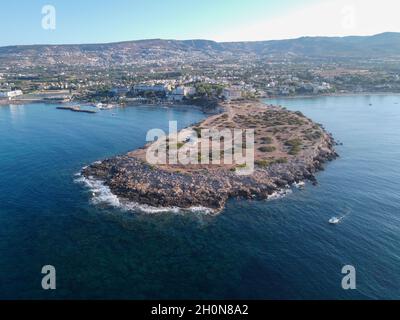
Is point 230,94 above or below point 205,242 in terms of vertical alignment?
above

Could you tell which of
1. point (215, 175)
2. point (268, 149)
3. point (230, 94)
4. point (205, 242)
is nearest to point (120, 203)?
point (205, 242)

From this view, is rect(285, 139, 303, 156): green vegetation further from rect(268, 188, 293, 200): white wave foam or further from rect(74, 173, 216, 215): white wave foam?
rect(74, 173, 216, 215): white wave foam

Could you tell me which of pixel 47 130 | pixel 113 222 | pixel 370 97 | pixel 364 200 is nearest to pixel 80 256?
pixel 113 222

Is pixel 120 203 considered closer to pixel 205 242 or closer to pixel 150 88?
pixel 205 242

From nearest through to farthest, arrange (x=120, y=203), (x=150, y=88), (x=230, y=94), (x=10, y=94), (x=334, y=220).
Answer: (x=334, y=220) → (x=120, y=203) → (x=230, y=94) → (x=150, y=88) → (x=10, y=94)

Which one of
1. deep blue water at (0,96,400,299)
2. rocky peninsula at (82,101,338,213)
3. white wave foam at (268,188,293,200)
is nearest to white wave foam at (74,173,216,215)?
rocky peninsula at (82,101,338,213)
